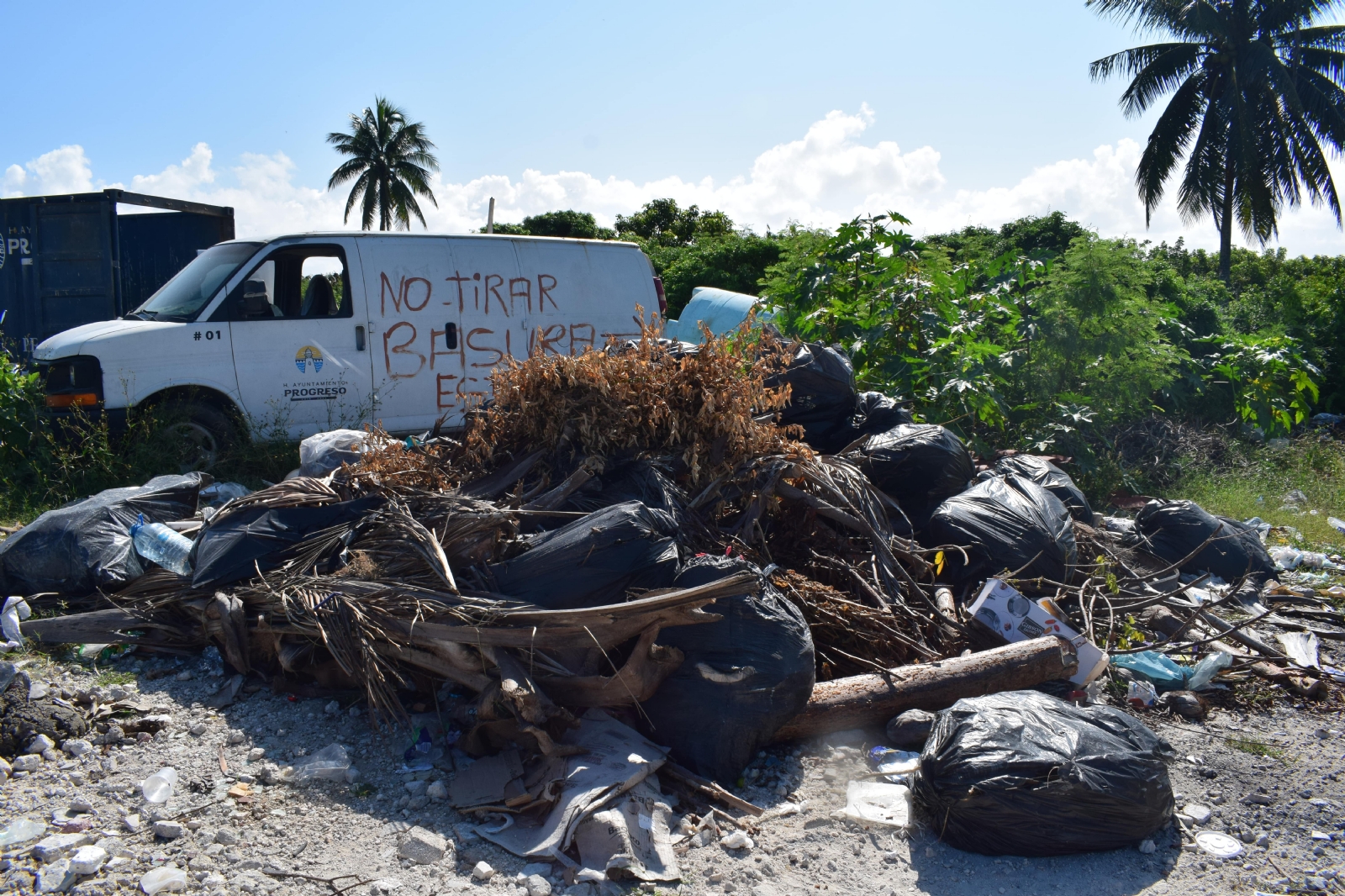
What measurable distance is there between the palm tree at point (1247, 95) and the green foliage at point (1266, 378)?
1703 cm

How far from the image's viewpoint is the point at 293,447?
650 cm

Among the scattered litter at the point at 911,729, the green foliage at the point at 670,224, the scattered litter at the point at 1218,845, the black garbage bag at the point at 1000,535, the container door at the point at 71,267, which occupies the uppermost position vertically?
the green foliage at the point at 670,224

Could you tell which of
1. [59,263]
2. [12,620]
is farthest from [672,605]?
[59,263]

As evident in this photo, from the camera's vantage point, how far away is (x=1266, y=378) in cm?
805

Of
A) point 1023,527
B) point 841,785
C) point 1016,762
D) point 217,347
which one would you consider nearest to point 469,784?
point 841,785

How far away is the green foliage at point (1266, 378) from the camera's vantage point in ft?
26.2

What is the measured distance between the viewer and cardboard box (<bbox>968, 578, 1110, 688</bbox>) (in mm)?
3734

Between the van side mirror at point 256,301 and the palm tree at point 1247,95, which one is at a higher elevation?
the palm tree at point 1247,95

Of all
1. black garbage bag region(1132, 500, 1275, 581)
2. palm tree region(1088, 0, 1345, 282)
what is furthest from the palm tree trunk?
black garbage bag region(1132, 500, 1275, 581)

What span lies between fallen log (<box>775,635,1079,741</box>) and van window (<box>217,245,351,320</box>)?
5273mm

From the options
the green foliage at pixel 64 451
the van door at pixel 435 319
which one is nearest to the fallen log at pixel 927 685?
the green foliage at pixel 64 451

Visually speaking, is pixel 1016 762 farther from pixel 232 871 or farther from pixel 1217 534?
pixel 1217 534

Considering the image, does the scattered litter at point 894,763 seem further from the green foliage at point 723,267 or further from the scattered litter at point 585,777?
the green foliage at point 723,267

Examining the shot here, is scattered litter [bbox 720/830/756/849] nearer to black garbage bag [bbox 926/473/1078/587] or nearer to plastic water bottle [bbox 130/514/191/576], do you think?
black garbage bag [bbox 926/473/1078/587]
